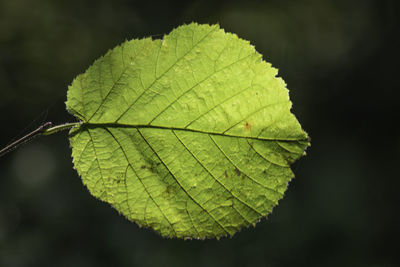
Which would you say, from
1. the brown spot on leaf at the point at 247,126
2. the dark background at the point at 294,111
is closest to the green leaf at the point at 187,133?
the brown spot on leaf at the point at 247,126

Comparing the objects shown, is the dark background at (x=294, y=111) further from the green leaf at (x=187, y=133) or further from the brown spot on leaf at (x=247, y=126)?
the brown spot on leaf at (x=247, y=126)

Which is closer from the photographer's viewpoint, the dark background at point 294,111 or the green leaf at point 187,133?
the green leaf at point 187,133

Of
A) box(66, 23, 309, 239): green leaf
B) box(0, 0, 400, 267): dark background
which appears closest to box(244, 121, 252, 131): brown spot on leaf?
box(66, 23, 309, 239): green leaf

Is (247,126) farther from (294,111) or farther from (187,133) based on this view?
(294,111)

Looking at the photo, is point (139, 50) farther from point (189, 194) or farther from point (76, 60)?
point (76, 60)

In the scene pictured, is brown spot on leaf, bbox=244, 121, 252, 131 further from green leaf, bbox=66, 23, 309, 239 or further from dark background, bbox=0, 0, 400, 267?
dark background, bbox=0, 0, 400, 267

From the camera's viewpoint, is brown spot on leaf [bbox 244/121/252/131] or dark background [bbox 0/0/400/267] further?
dark background [bbox 0/0/400/267]
